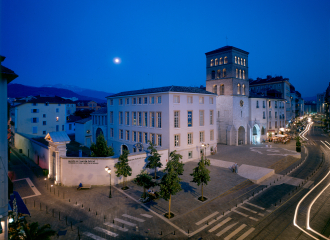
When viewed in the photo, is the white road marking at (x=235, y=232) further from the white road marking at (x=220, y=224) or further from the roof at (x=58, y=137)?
the roof at (x=58, y=137)

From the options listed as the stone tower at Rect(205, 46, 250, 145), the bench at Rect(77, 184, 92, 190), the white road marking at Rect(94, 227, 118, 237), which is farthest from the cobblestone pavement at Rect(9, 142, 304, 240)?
the stone tower at Rect(205, 46, 250, 145)

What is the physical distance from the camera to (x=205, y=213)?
1702 centimetres

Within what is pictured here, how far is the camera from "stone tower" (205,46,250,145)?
48.4m

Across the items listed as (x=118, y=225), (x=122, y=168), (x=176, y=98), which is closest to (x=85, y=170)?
(x=122, y=168)

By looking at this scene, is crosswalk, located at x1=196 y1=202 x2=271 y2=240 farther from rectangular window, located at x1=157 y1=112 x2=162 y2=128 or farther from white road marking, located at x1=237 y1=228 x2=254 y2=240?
rectangular window, located at x1=157 y1=112 x2=162 y2=128

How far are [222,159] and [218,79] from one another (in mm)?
23592

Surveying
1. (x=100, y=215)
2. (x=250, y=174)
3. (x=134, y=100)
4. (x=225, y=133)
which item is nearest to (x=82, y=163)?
(x=100, y=215)

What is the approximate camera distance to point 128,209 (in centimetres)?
1773

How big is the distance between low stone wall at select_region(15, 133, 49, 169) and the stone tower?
128 feet

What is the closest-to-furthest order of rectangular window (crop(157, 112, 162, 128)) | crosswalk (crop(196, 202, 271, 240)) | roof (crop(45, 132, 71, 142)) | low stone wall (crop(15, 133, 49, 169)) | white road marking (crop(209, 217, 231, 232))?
1. crosswalk (crop(196, 202, 271, 240))
2. white road marking (crop(209, 217, 231, 232))
3. roof (crop(45, 132, 71, 142))
4. low stone wall (crop(15, 133, 49, 169))
5. rectangular window (crop(157, 112, 162, 128))

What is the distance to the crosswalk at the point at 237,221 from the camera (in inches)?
550

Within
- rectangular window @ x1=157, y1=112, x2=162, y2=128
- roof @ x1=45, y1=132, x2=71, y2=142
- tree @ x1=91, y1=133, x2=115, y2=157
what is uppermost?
rectangular window @ x1=157, y1=112, x2=162, y2=128

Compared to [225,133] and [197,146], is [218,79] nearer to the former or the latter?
[225,133]

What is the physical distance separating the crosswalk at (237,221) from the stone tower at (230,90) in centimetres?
3232
